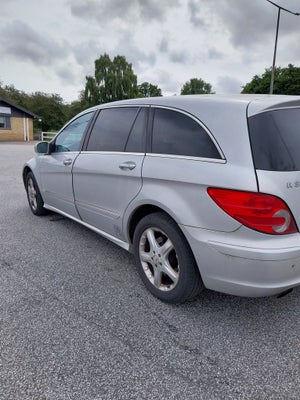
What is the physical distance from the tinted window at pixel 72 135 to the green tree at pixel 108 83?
1875 inches

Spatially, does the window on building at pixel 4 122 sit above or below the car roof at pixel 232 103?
above

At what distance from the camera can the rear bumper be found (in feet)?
6.21

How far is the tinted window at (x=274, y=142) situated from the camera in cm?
191

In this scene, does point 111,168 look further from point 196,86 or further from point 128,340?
point 196,86

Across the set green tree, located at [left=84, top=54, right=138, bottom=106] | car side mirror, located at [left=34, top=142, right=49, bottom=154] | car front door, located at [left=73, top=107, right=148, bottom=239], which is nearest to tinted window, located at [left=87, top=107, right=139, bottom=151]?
car front door, located at [left=73, top=107, right=148, bottom=239]

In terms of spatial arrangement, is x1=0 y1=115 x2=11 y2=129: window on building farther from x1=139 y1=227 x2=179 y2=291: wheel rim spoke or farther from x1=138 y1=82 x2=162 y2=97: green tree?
x1=138 y1=82 x2=162 y2=97: green tree

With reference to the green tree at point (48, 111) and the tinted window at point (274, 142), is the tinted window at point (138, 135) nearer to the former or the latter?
the tinted window at point (274, 142)

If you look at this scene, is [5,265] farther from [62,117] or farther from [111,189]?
[62,117]

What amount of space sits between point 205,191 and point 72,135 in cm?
241

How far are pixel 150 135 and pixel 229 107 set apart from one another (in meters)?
Result: 0.76

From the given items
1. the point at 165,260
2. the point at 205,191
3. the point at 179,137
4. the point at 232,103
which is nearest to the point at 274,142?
the point at 232,103

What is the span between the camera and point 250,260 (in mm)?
1914

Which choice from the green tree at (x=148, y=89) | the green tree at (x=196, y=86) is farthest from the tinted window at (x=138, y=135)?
the green tree at (x=196, y=86)

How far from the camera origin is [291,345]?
6.81 feet
